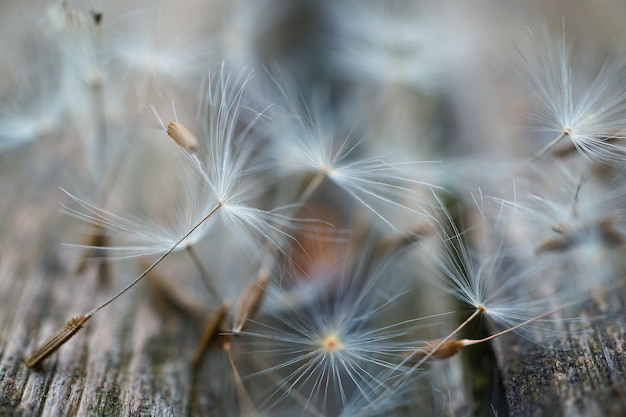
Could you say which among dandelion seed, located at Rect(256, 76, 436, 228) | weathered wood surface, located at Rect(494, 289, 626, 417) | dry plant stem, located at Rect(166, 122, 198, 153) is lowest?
weathered wood surface, located at Rect(494, 289, 626, 417)

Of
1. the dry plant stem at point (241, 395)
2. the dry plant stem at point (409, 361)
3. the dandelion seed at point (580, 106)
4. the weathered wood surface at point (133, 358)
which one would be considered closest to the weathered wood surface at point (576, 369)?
the weathered wood surface at point (133, 358)

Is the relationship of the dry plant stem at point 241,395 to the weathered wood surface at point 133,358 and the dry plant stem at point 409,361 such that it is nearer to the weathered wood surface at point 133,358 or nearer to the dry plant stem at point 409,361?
the weathered wood surface at point 133,358

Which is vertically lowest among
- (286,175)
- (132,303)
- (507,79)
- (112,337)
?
(112,337)

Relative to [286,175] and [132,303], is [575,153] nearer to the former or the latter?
[286,175]

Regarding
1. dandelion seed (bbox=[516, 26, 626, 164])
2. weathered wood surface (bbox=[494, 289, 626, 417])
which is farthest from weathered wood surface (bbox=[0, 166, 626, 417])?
dandelion seed (bbox=[516, 26, 626, 164])

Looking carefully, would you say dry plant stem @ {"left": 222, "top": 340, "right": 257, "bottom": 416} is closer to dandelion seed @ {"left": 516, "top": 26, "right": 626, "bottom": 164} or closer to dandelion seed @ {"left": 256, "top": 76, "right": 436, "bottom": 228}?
dandelion seed @ {"left": 256, "top": 76, "right": 436, "bottom": 228}

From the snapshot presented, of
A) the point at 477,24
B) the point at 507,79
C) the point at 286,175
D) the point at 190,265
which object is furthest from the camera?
the point at 477,24

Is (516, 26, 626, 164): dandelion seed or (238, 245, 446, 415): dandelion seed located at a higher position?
(516, 26, 626, 164): dandelion seed

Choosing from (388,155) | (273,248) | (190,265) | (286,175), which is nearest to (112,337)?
(190,265)

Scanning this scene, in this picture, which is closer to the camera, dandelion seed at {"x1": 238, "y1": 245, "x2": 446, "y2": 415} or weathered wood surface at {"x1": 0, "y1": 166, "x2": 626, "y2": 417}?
weathered wood surface at {"x1": 0, "y1": 166, "x2": 626, "y2": 417}

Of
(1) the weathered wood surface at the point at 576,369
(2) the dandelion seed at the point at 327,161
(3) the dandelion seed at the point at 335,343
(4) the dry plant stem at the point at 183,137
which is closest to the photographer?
(1) the weathered wood surface at the point at 576,369

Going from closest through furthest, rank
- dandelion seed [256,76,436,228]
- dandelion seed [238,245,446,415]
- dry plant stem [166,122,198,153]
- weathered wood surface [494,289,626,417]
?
weathered wood surface [494,289,626,417]
dry plant stem [166,122,198,153]
dandelion seed [238,245,446,415]
dandelion seed [256,76,436,228]
